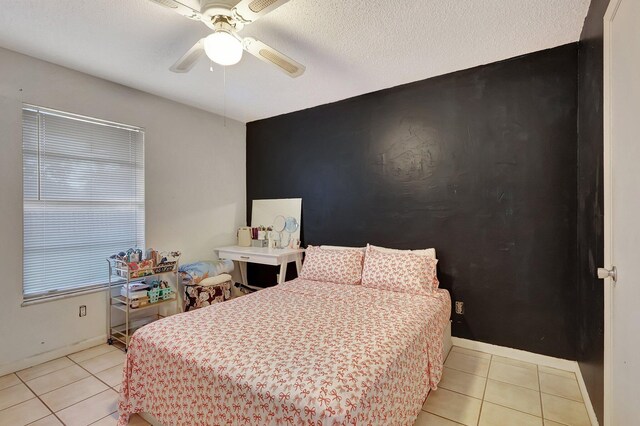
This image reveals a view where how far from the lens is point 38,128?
2479 millimetres

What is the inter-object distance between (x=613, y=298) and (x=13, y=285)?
3.80m

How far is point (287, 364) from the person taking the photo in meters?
1.34

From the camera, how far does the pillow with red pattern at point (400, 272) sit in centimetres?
248

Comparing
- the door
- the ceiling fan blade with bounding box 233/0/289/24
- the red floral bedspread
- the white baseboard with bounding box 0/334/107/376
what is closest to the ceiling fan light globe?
the ceiling fan blade with bounding box 233/0/289/24

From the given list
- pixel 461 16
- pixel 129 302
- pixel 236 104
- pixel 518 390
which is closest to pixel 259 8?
pixel 461 16

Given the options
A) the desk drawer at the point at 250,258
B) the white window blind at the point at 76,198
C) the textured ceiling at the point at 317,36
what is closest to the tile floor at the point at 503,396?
the desk drawer at the point at 250,258

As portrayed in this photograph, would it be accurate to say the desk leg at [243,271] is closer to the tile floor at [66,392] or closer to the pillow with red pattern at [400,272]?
the tile floor at [66,392]

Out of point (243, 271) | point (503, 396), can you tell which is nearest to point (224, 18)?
point (503, 396)

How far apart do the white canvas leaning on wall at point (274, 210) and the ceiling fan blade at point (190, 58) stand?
201 centimetres

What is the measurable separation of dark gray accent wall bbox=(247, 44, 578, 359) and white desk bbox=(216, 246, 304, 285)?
1.63 feet

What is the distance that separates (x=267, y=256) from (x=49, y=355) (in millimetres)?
1968

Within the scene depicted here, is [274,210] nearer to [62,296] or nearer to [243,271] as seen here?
[243,271]

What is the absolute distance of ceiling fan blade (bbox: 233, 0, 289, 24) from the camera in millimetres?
1466

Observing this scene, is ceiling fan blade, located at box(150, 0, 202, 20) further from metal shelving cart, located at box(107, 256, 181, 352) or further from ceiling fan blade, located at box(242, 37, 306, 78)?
metal shelving cart, located at box(107, 256, 181, 352)
